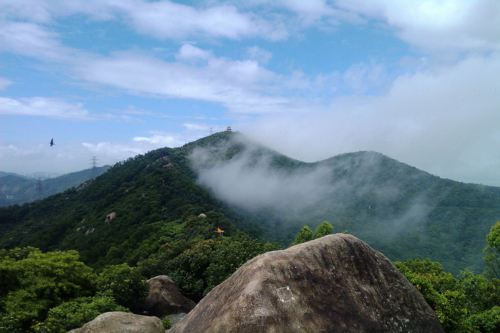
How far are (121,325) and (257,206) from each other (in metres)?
137

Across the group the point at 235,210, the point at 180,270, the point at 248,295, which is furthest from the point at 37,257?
the point at 235,210

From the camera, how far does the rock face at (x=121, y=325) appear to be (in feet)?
47.9

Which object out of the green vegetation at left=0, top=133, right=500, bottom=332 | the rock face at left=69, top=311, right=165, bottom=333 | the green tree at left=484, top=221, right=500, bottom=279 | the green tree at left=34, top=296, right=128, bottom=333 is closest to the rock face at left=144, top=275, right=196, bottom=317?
the green vegetation at left=0, top=133, right=500, bottom=332

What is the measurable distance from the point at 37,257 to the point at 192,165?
14123cm

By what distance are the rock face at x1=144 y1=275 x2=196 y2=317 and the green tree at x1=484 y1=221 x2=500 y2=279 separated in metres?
25.8

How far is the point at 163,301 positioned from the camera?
29.5 m

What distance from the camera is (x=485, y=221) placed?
125 meters

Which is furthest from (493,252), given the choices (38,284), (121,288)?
(38,284)

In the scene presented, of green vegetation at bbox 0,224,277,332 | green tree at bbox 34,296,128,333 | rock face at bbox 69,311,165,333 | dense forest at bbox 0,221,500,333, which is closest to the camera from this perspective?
rock face at bbox 69,311,165,333

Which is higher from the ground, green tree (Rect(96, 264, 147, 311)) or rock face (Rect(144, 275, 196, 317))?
green tree (Rect(96, 264, 147, 311))

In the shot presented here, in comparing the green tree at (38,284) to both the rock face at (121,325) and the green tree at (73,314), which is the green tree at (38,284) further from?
the rock face at (121,325)

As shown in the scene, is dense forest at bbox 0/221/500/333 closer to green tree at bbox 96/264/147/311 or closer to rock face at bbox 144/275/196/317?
green tree at bbox 96/264/147/311

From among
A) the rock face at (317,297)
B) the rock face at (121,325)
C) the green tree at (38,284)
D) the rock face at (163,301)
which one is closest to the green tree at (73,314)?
the green tree at (38,284)

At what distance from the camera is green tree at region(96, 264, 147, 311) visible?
27.7 m
